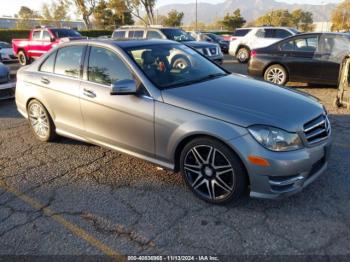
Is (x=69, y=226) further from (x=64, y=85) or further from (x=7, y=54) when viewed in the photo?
(x=7, y=54)

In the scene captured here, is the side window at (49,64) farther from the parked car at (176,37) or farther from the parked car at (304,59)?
the parked car at (176,37)

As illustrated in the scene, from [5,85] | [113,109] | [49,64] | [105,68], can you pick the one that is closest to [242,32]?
[5,85]

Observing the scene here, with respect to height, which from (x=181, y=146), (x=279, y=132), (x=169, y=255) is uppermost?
(x=279, y=132)

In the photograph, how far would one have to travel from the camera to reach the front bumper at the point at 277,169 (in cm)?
295

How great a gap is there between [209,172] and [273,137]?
0.75m

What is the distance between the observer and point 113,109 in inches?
152

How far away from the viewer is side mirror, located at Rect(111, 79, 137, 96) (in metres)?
3.55

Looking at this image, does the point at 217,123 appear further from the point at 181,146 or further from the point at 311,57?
the point at 311,57

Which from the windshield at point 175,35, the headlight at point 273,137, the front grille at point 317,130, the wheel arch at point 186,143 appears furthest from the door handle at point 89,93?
the windshield at point 175,35

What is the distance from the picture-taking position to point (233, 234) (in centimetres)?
296

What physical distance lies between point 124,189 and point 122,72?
4.45 ft

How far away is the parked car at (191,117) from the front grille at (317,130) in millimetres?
11

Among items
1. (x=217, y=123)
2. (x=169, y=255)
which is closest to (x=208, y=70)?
(x=217, y=123)

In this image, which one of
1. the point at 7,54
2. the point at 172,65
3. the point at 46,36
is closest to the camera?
the point at 172,65
